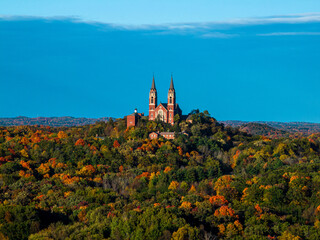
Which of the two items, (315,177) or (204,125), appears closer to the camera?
(315,177)

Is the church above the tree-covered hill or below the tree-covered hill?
above

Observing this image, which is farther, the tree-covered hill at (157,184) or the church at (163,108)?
the church at (163,108)

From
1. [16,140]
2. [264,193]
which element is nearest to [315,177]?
[264,193]

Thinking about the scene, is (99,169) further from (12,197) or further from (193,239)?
(193,239)

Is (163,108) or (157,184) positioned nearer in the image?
(157,184)

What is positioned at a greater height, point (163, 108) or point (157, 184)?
point (163, 108)

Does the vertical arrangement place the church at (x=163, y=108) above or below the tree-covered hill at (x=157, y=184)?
above

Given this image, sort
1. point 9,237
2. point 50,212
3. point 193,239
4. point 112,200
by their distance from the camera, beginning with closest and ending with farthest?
point 193,239 → point 9,237 → point 50,212 → point 112,200

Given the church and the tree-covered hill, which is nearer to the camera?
the tree-covered hill
